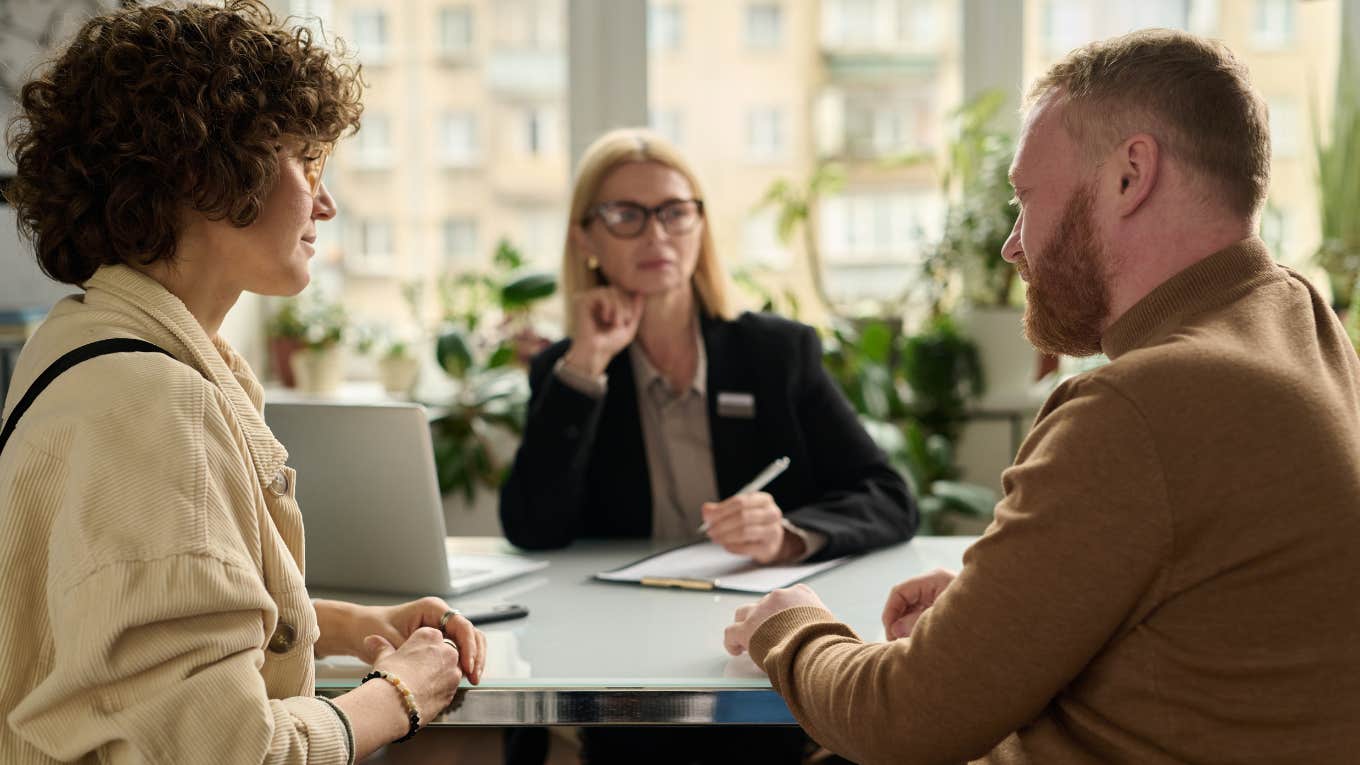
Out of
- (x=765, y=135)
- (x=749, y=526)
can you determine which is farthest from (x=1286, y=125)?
(x=749, y=526)

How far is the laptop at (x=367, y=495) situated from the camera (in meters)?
1.74

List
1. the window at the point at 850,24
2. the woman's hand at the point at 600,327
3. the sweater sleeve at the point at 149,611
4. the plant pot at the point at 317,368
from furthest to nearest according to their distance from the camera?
the window at the point at 850,24, the plant pot at the point at 317,368, the woman's hand at the point at 600,327, the sweater sleeve at the point at 149,611

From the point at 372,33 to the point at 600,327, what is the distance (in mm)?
1884

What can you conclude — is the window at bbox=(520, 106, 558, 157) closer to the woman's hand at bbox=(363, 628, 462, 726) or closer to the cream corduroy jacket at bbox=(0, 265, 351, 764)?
the woman's hand at bbox=(363, 628, 462, 726)

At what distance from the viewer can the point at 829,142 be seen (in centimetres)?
385

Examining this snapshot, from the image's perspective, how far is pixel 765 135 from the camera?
386cm

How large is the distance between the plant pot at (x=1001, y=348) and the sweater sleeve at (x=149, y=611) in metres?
2.77

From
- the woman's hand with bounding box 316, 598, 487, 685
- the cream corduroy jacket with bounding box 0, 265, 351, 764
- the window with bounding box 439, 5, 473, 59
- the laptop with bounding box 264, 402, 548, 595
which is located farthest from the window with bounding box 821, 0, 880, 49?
the cream corduroy jacket with bounding box 0, 265, 351, 764

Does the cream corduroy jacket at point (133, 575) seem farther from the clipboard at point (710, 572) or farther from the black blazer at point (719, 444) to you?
the black blazer at point (719, 444)

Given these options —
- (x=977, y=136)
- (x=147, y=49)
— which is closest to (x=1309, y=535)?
(x=147, y=49)

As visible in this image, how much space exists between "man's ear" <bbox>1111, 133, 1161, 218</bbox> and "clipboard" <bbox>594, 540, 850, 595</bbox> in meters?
0.81

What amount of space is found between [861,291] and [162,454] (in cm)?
303

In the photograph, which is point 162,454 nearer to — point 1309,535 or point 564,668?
point 564,668

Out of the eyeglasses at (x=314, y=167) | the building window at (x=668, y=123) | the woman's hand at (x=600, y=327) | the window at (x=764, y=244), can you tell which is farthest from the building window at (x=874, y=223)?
the eyeglasses at (x=314, y=167)
